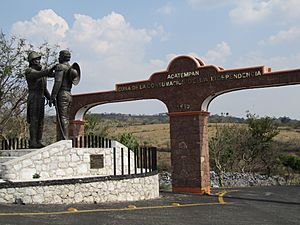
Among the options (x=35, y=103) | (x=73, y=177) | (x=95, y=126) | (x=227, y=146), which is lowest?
(x=73, y=177)

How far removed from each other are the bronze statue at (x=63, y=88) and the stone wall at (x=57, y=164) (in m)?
0.99

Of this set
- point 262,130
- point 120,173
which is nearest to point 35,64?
point 120,173

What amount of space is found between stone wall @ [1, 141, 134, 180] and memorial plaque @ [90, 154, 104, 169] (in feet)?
0.27

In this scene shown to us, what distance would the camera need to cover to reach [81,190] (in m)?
10.2

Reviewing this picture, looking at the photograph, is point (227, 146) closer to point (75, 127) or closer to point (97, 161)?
point (75, 127)

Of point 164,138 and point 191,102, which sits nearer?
point 191,102

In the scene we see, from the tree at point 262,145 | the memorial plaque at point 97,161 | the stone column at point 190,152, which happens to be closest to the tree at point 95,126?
the tree at point 262,145

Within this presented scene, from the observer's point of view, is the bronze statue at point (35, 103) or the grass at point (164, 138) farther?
the grass at point (164, 138)

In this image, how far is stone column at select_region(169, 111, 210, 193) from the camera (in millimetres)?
14469

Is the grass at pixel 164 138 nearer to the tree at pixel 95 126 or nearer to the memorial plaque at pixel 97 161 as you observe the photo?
the tree at pixel 95 126

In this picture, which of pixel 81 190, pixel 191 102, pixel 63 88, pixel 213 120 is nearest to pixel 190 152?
pixel 191 102

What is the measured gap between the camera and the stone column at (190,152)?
1447cm

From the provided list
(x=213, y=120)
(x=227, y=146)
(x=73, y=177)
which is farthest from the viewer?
(x=213, y=120)

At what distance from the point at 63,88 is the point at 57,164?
2637 millimetres
